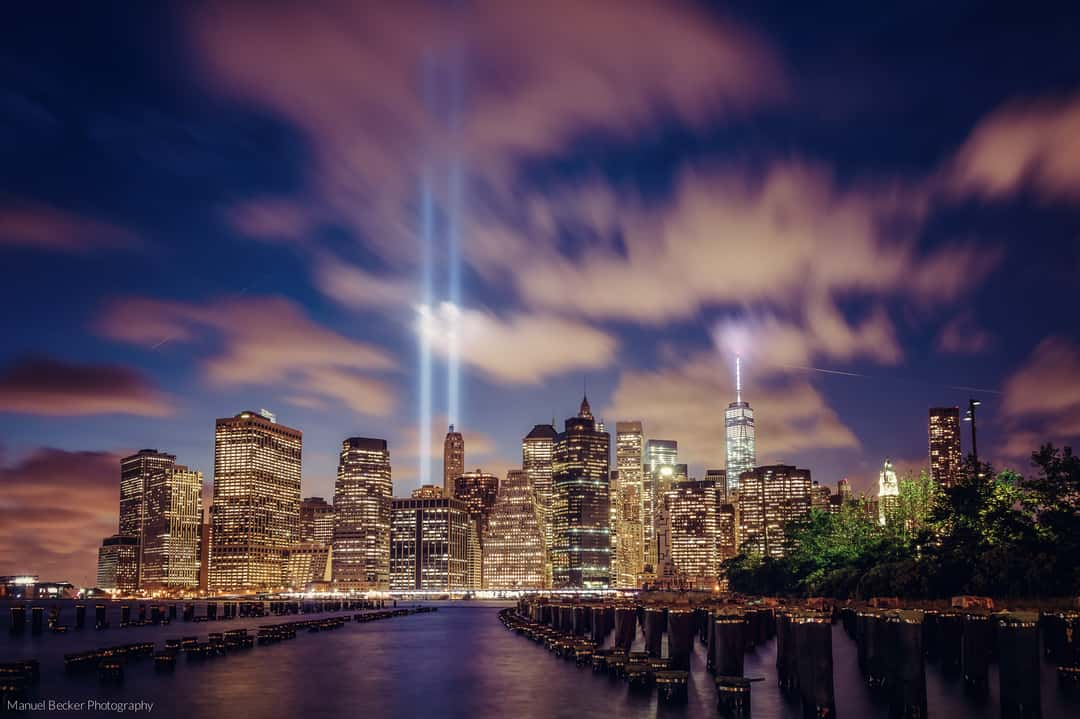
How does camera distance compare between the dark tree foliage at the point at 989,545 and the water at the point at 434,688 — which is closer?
the water at the point at 434,688

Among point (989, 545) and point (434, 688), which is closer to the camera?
point (434, 688)

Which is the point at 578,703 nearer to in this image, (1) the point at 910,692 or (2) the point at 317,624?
(1) the point at 910,692

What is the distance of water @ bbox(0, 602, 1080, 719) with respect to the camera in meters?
53.2

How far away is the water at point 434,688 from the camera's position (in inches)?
2094

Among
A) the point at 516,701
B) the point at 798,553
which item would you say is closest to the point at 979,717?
the point at 516,701

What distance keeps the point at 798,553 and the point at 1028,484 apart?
109 m

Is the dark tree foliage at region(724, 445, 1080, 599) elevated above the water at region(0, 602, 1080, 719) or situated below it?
above

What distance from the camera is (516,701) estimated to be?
6172 cm

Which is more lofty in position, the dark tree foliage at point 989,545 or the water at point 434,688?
the dark tree foliage at point 989,545

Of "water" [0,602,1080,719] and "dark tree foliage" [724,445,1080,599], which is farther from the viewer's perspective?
"dark tree foliage" [724,445,1080,599]

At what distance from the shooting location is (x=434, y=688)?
238 ft

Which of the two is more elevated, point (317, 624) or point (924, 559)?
point (924, 559)

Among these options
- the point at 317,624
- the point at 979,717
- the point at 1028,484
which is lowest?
the point at 317,624

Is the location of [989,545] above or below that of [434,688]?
above
